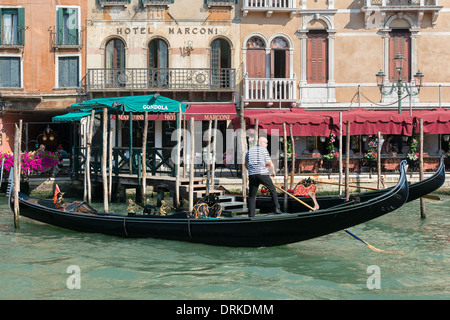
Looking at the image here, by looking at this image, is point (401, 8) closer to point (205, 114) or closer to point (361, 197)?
point (205, 114)

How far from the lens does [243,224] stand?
29.3 feet

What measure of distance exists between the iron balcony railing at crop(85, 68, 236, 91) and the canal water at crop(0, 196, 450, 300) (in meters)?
8.59

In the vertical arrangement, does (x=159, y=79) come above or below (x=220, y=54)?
below

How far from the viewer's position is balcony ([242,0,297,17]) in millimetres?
18625

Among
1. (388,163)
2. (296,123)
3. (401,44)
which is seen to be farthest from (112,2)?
(388,163)

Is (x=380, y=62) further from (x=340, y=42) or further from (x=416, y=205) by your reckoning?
(x=416, y=205)

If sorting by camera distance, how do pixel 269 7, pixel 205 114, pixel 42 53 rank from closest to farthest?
1. pixel 205 114
2. pixel 269 7
3. pixel 42 53

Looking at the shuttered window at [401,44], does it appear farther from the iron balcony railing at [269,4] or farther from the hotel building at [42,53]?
the hotel building at [42,53]

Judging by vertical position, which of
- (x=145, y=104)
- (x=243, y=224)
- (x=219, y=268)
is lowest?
(x=219, y=268)

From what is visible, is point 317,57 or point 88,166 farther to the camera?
point 317,57

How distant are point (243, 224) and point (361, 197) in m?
3.37

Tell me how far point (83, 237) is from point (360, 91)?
11.2 m

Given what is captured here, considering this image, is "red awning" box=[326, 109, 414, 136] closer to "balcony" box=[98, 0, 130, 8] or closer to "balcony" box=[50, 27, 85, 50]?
"balcony" box=[98, 0, 130, 8]
